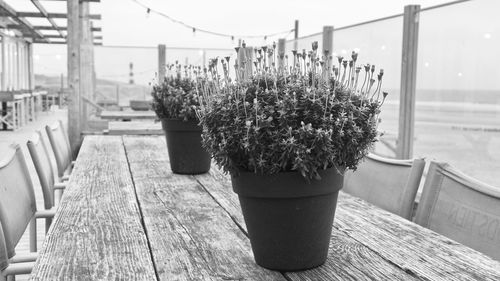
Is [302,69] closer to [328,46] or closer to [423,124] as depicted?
[423,124]

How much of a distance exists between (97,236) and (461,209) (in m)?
0.95

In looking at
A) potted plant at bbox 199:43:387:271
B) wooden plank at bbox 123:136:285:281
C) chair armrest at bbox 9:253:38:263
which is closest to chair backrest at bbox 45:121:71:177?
wooden plank at bbox 123:136:285:281

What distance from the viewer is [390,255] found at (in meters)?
1.24

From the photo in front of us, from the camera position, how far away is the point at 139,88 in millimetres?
10375

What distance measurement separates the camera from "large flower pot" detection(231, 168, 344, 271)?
109cm

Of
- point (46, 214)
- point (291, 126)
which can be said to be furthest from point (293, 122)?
point (46, 214)

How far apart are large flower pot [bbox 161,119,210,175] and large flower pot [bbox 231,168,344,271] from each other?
3.59 feet

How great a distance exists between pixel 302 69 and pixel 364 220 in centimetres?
57

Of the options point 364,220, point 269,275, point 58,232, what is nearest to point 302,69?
point 269,275

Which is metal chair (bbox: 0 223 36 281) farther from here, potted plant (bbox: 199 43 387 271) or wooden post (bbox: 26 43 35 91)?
wooden post (bbox: 26 43 35 91)

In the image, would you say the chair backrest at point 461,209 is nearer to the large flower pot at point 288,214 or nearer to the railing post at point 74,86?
the large flower pot at point 288,214

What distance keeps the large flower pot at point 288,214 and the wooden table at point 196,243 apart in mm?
35

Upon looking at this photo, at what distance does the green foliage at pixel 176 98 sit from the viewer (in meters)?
2.18

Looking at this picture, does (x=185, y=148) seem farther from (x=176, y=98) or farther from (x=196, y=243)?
(x=196, y=243)
